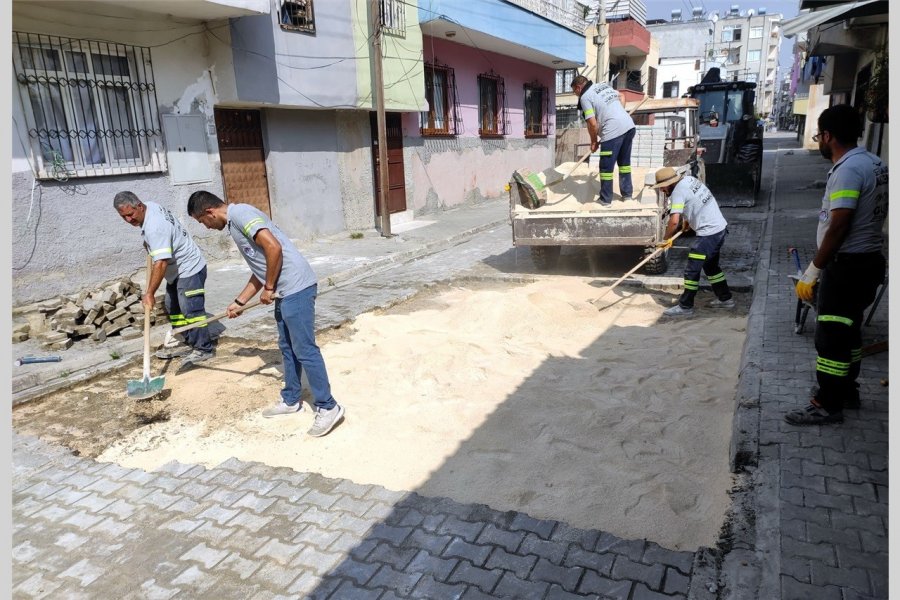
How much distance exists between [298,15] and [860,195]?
353 inches

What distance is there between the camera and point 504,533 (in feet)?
9.17

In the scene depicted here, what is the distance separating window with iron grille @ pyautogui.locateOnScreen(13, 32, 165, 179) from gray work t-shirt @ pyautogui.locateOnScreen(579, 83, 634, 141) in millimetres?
5600

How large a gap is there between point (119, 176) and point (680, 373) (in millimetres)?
6980

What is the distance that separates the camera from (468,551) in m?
2.69

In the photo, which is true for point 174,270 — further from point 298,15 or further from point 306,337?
point 298,15

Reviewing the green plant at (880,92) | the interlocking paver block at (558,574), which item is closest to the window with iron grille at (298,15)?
the green plant at (880,92)

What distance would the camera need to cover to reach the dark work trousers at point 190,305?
529cm

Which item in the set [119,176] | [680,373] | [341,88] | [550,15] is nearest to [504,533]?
[680,373]

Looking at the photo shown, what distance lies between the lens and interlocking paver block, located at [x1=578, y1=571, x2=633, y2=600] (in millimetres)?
2371

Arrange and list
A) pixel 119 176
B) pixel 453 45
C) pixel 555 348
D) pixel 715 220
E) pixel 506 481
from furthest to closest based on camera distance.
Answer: pixel 453 45, pixel 119 176, pixel 715 220, pixel 555 348, pixel 506 481

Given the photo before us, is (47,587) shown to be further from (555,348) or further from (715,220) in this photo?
(715,220)

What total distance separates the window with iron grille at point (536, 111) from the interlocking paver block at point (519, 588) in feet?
55.5

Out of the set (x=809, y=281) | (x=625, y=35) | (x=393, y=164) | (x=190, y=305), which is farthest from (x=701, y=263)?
(x=625, y=35)

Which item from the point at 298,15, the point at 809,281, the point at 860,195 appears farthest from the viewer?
the point at 298,15
